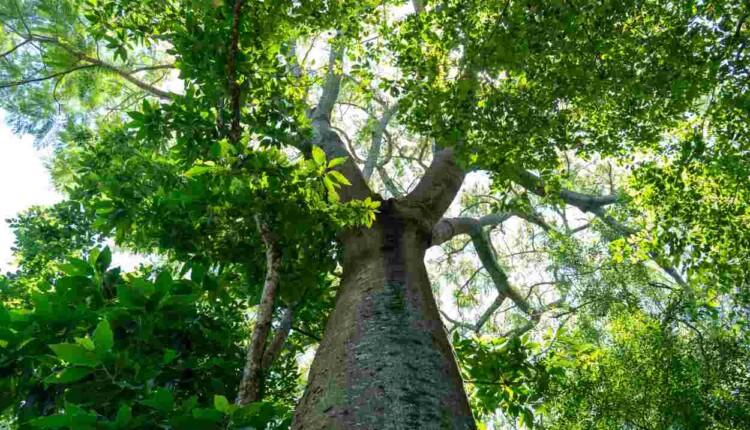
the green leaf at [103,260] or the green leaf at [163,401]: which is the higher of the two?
the green leaf at [103,260]

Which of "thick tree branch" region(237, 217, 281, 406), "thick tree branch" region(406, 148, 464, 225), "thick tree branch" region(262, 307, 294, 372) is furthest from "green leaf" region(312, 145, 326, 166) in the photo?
"thick tree branch" region(406, 148, 464, 225)

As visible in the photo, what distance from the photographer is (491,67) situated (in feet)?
9.77

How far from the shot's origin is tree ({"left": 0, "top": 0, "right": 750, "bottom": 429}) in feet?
6.29

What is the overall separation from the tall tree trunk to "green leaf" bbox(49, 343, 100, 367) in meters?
0.62

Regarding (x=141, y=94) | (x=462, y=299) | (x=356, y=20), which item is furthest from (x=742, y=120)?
(x=141, y=94)

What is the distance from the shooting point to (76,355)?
1.31 m

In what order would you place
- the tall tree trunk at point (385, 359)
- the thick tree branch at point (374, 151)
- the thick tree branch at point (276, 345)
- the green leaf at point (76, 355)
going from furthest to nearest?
the thick tree branch at point (374, 151)
the thick tree branch at point (276, 345)
the tall tree trunk at point (385, 359)
the green leaf at point (76, 355)

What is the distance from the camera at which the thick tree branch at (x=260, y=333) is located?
5.56 feet

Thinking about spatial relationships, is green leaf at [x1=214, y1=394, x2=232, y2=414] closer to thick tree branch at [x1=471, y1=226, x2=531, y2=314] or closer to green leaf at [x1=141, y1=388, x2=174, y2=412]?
green leaf at [x1=141, y1=388, x2=174, y2=412]

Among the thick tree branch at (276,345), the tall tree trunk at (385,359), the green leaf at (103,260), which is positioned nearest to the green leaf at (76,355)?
the tall tree trunk at (385,359)

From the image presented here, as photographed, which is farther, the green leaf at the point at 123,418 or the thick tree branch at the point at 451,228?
the thick tree branch at the point at 451,228

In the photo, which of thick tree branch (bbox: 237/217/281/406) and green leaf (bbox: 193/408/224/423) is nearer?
green leaf (bbox: 193/408/224/423)

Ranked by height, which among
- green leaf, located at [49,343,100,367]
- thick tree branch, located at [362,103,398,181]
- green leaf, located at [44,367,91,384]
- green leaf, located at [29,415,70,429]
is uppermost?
thick tree branch, located at [362,103,398,181]

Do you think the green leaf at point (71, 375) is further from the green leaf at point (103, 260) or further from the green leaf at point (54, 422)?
the green leaf at point (103, 260)
